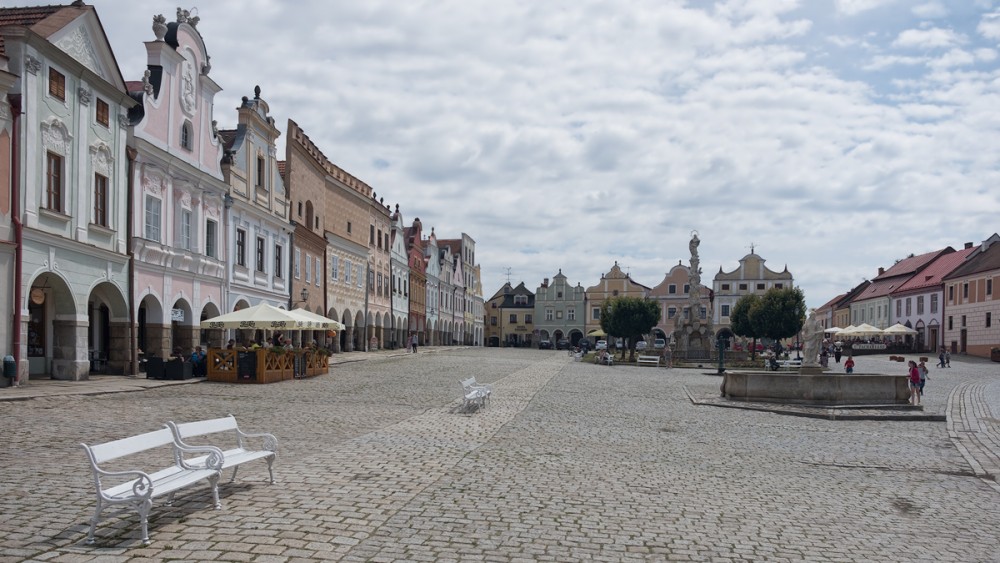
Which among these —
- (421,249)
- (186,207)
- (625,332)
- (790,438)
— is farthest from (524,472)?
(421,249)

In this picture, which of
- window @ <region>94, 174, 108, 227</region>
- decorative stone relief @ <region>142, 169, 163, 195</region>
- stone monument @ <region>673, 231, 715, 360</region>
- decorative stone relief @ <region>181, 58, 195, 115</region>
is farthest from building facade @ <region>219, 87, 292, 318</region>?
stone monument @ <region>673, 231, 715, 360</region>

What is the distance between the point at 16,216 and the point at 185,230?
9822mm

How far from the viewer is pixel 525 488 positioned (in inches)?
359

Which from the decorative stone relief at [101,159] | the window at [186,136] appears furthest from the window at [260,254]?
the decorative stone relief at [101,159]

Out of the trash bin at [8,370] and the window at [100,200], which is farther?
the window at [100,200]

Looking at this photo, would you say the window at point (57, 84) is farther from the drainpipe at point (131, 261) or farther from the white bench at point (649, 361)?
the white bench at point (649, 361)

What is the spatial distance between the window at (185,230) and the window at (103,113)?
5.56 meters

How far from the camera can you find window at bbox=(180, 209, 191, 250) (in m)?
29.2

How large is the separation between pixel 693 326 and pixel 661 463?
44.9 m

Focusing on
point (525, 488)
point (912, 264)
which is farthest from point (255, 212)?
point (912, 264)

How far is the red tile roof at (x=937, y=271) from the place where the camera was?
68.8m

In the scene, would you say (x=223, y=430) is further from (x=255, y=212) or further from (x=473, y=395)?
(x=255, y=212)

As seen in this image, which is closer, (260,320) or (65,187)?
(65,187)

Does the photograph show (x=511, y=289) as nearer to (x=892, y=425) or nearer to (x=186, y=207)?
(x=186, y=207)
